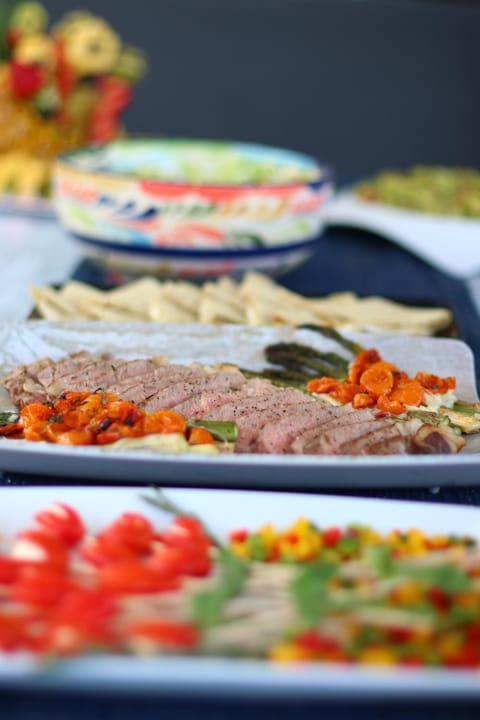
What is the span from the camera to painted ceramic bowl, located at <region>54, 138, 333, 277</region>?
258cm

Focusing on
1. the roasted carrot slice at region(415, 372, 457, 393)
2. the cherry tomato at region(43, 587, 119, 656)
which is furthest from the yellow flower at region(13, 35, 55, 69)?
the cherry tomato at region(43, 587, 119, 656)

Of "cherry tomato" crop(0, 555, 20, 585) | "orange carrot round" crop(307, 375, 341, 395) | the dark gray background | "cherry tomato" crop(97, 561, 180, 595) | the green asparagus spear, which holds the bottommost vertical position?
"cherry tomato" crop(0, 555, 20, 585)

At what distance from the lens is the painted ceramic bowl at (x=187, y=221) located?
8.46ft

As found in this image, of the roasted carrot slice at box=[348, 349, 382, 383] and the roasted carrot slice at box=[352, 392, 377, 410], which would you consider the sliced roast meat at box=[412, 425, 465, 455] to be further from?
the roasted carrot slice at box=[348, 349, 382, 383]

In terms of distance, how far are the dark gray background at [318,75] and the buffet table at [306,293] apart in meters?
3.43

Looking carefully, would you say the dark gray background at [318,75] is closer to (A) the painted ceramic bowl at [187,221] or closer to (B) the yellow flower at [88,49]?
(B) the yellow flower at [88,49]

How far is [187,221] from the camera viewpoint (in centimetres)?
259

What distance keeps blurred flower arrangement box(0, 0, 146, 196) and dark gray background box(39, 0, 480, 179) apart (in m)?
3.07

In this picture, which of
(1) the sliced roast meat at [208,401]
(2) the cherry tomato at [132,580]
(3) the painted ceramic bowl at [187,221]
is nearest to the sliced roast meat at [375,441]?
(1) the sliced roast meat at [208,401]

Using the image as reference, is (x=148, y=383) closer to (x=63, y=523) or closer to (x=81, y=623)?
(x=63, y=523)

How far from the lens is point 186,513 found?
131cm

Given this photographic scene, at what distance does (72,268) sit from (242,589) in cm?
209

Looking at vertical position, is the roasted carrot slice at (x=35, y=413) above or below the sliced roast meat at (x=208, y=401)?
below

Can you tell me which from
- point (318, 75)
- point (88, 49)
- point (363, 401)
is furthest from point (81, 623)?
point (318, 75)
